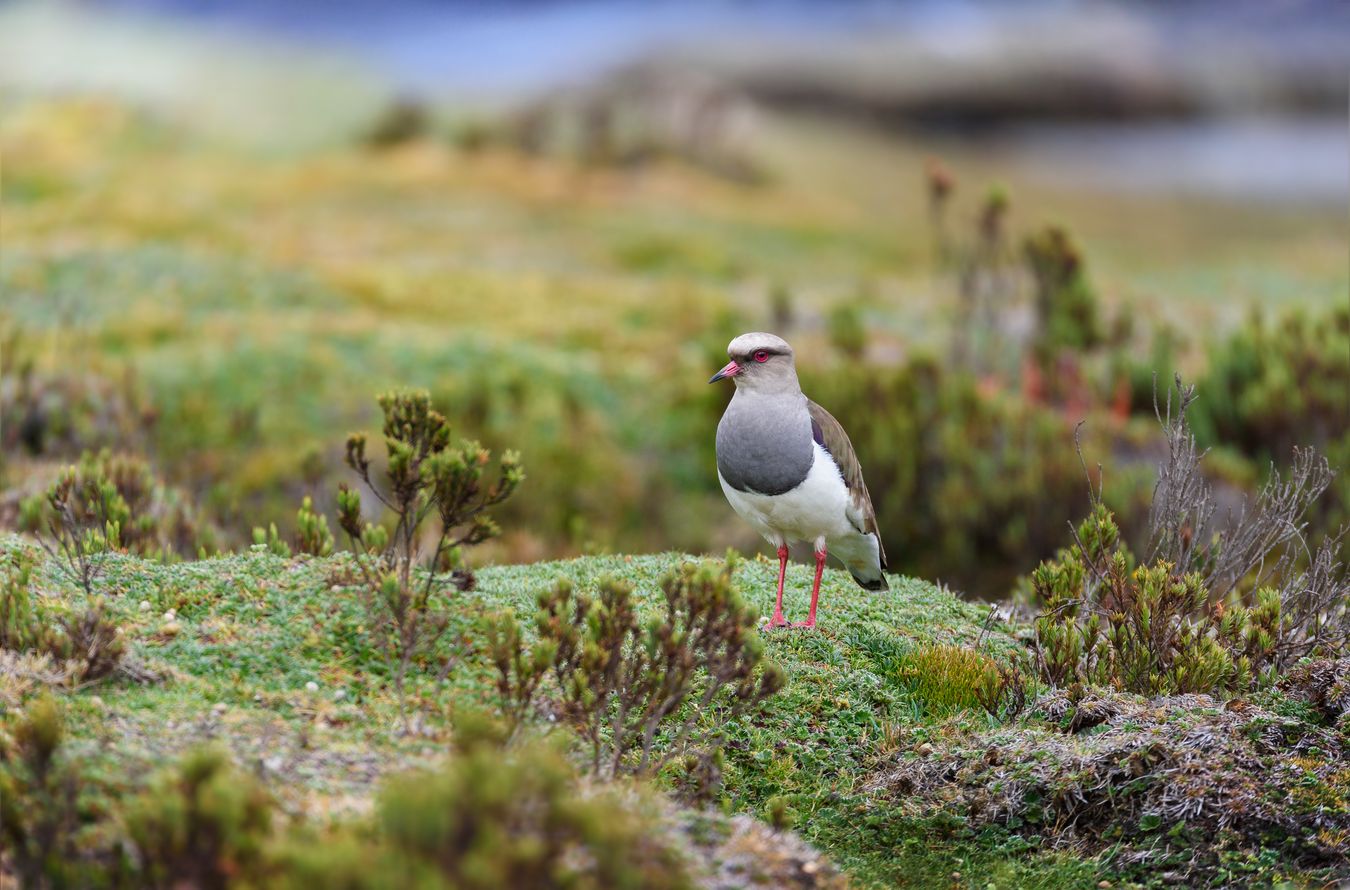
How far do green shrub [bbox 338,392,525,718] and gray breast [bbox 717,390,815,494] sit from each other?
122 centimetres

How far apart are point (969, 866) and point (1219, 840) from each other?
0.98 m

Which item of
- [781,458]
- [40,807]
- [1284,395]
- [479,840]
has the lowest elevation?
[40,807]

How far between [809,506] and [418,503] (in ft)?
6.10

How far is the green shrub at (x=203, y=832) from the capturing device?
3.60 metres

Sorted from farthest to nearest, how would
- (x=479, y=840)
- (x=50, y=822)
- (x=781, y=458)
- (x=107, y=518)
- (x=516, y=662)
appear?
(x=107, y=518) < (x=781, y=458) < (x=516, y=662) < (x=50, y=822) < (x=479, y=840)

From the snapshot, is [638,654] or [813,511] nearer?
[638,654]

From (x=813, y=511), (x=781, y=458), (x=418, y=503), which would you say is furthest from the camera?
(x=813, y=511)

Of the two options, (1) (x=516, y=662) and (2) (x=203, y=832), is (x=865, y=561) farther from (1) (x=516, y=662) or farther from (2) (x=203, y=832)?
(2) (x=203, y=832)

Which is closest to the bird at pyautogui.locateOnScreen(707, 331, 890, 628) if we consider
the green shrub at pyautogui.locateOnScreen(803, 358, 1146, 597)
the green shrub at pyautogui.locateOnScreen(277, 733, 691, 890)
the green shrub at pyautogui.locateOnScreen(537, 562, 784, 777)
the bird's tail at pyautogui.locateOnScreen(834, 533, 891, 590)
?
the bird's tail at pyautogui.locateOnScreen(834, 533, 891, 590)

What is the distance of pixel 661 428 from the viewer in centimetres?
1437

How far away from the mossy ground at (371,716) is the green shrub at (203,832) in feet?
2.09

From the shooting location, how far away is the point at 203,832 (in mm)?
3652

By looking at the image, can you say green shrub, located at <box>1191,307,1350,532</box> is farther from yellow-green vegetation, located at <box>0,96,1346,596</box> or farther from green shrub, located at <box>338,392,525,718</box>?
green shrub, located at <box>338,392,525,718</box>

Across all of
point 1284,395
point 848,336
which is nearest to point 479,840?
point 1284,395
